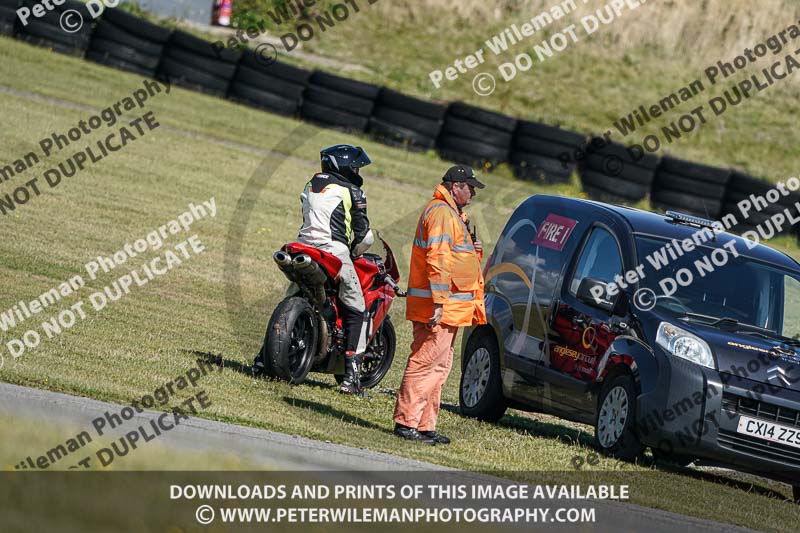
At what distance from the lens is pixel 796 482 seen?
8.93 m

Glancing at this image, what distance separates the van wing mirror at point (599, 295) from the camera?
31.1 ft

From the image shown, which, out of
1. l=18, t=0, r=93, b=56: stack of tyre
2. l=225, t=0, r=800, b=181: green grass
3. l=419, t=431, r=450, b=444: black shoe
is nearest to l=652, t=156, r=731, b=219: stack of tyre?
l=225, t=0, r=800, b=181: green grass

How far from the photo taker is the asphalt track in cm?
680

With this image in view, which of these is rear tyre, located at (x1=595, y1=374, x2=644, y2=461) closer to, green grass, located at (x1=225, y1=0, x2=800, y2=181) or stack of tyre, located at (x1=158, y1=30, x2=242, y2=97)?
stack of tyre, located at (x1=158, y1=30, x2=242, y2=97)

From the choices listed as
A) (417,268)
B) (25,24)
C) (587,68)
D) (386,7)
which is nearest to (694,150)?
(587,68)

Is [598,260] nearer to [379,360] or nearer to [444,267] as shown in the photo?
[444,267]

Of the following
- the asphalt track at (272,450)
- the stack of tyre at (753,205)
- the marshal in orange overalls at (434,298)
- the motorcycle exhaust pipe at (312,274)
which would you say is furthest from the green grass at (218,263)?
the stack of tyre at (753,205)

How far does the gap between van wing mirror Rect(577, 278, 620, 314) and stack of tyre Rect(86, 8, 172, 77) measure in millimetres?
19262

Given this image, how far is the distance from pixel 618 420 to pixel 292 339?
263 centimetres

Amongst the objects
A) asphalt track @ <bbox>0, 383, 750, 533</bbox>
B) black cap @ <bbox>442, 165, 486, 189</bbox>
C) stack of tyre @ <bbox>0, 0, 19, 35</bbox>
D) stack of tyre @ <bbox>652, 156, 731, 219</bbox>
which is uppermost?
stack of tyre @ <bbox>652, 156, 731, 219</bbox>

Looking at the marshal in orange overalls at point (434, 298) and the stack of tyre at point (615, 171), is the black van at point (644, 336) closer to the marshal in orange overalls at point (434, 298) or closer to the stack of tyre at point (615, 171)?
the marshal in orange overalls at point (434, 298)

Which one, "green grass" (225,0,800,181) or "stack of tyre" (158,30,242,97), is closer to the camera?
"stack of tyre" (158,30,242,97)

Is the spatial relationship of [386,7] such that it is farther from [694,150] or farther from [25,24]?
[25,24]

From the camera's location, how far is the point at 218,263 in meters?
16.7
